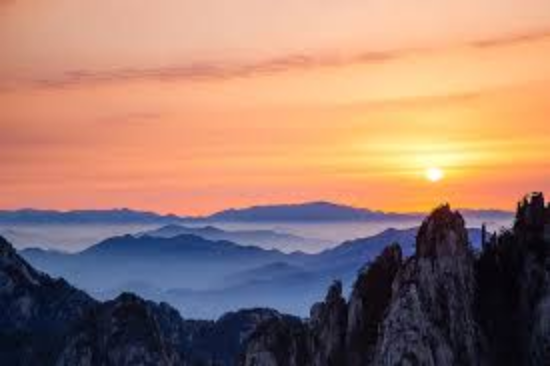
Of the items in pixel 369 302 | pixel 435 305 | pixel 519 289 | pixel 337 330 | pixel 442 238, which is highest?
pixel 442 238

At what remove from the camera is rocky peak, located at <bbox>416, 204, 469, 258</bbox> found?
14200 centimetres

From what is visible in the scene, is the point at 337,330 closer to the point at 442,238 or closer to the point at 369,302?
the point at 369,302

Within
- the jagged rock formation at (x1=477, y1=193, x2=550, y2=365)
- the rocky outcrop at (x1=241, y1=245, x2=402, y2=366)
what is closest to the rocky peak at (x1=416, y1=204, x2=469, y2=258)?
the jagged rock formation at (x1=477, y1=193, x2=550, y2=365)

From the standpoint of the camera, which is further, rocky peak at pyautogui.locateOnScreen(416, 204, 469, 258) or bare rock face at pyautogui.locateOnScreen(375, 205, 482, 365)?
rocky peak at pyautogui.locateOnScreen(416, 204, 469, 258)

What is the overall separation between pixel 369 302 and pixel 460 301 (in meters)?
Result: 19.1

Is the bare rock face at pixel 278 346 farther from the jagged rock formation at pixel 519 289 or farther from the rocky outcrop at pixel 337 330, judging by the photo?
the jagged rock formation at pixel 519 289

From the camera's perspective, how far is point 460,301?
458ft

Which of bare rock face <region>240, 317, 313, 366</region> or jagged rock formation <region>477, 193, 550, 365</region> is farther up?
jagged rock formation <region>477, 193, 550, 365</region>

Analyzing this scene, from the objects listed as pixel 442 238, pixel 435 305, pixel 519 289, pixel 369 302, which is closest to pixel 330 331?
Result: pixel 369 302

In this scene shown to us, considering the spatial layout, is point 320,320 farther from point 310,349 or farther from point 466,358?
point 466,358

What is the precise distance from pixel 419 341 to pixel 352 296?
2452 centimetres

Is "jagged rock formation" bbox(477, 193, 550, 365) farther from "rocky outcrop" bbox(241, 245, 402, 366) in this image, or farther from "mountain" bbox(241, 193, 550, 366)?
"rocky outcrop" bbox(241, 245, 402, 366)

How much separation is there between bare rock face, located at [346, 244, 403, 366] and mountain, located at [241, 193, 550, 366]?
5.7 inches

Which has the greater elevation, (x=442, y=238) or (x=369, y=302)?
(x=442, y=238)
